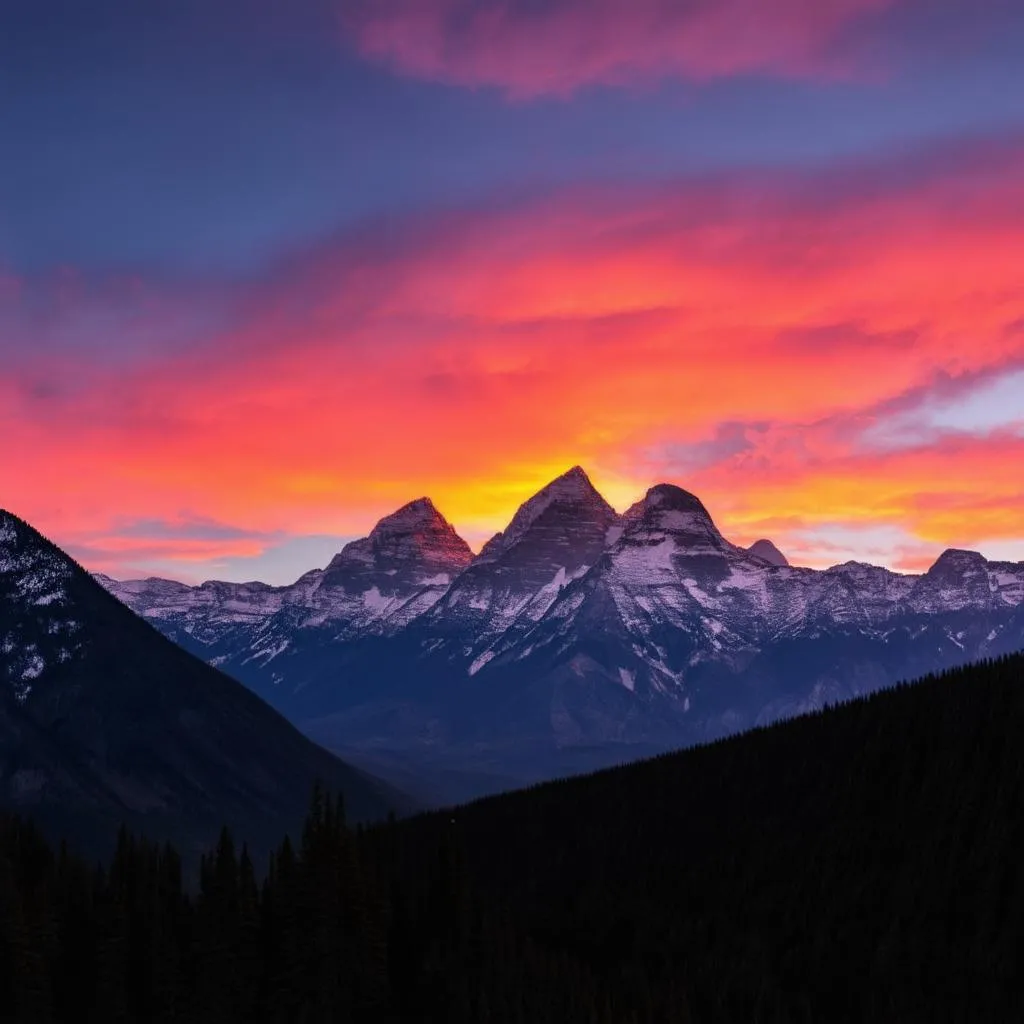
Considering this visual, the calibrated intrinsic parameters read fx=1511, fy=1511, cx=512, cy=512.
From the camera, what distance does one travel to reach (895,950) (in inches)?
7795

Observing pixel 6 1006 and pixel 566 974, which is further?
pixel 566 974

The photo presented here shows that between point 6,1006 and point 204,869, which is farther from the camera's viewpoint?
point 204,869

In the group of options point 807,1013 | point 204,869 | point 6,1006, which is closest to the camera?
point 6,1006

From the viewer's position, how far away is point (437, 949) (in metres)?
188

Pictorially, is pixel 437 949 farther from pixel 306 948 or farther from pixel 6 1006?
pixel 6 1006

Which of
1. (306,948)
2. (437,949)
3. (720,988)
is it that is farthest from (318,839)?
(720,988)

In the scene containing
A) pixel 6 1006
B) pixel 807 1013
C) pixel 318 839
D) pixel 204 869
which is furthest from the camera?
pixel 204 869

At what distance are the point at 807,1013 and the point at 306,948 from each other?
62.6 meters

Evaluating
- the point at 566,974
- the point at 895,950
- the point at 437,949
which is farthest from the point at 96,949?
the point at 895,950

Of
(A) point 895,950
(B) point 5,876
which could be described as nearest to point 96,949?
(B) point 5,876

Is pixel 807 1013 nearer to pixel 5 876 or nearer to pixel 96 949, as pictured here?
pixel 96 949

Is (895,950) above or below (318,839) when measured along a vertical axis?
below

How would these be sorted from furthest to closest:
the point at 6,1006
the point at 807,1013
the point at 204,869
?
the point at 204,869
the point at 807,1013
the point at 6,1006

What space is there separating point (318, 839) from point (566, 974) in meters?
42.7
